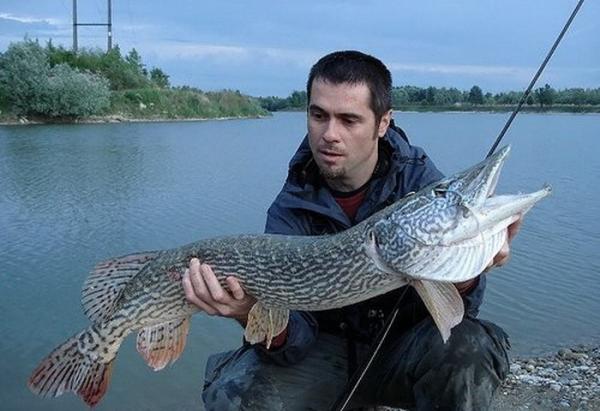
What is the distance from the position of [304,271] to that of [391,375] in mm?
837

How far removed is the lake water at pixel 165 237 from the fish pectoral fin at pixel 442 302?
3.08 meters

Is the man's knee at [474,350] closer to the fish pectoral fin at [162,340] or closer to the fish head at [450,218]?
the fish head at [450,218]

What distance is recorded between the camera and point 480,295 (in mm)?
3320

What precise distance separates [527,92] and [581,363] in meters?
2.87

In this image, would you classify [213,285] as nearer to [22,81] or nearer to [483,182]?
[483,182]

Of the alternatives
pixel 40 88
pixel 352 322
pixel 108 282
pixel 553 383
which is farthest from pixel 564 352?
pixel 40 88

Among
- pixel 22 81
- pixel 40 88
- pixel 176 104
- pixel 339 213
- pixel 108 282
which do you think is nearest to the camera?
pixel 108 282

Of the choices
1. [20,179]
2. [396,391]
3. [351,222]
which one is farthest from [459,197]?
[20,179]

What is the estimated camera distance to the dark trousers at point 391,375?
3.28 meters

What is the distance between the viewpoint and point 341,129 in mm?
3621

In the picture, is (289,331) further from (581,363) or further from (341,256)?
(581,363)

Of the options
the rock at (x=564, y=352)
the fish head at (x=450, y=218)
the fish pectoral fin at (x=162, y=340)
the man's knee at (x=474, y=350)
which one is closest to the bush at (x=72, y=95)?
the rock at (x=564, y=352)

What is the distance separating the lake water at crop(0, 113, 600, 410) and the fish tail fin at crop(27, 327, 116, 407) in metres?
2.20

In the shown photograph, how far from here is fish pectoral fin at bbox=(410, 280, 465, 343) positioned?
287cm
